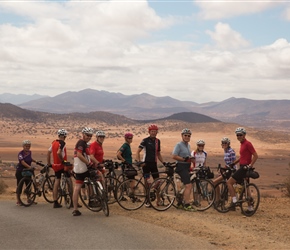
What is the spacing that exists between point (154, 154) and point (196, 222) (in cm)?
233

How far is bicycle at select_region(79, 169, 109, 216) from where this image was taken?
961 centimetres

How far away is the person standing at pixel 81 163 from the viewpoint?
953 cm

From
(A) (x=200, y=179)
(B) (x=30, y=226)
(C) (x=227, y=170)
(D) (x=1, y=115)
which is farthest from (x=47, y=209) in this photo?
(D) (x=1, y=115)

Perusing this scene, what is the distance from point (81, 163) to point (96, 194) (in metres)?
0.82

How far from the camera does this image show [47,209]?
10.7 m

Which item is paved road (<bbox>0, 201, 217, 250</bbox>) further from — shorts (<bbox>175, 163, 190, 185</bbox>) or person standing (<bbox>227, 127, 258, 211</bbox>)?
person standing (<bbox>227, 127, 258, 211</bbox>)

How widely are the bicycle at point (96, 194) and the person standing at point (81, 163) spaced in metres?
0.14

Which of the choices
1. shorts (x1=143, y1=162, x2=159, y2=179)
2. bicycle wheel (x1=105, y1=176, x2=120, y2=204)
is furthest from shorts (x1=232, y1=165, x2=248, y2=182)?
bicycle wheel (x1=105, y1=176, x2=120, y2=204)

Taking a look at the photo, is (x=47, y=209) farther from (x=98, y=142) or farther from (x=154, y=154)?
(x=154, y=154)

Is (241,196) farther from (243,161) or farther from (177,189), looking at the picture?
(177,189)

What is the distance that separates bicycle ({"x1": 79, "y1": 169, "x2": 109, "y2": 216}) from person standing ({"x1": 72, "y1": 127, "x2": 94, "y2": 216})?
14cm

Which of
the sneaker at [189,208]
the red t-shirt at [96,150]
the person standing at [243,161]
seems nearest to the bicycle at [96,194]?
the red t-shirt at [96,150]

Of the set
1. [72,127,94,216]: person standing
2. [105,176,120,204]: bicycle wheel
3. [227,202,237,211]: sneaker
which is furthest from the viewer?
[105,176,120,204]: bicycle wheel

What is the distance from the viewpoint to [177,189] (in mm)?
10492
